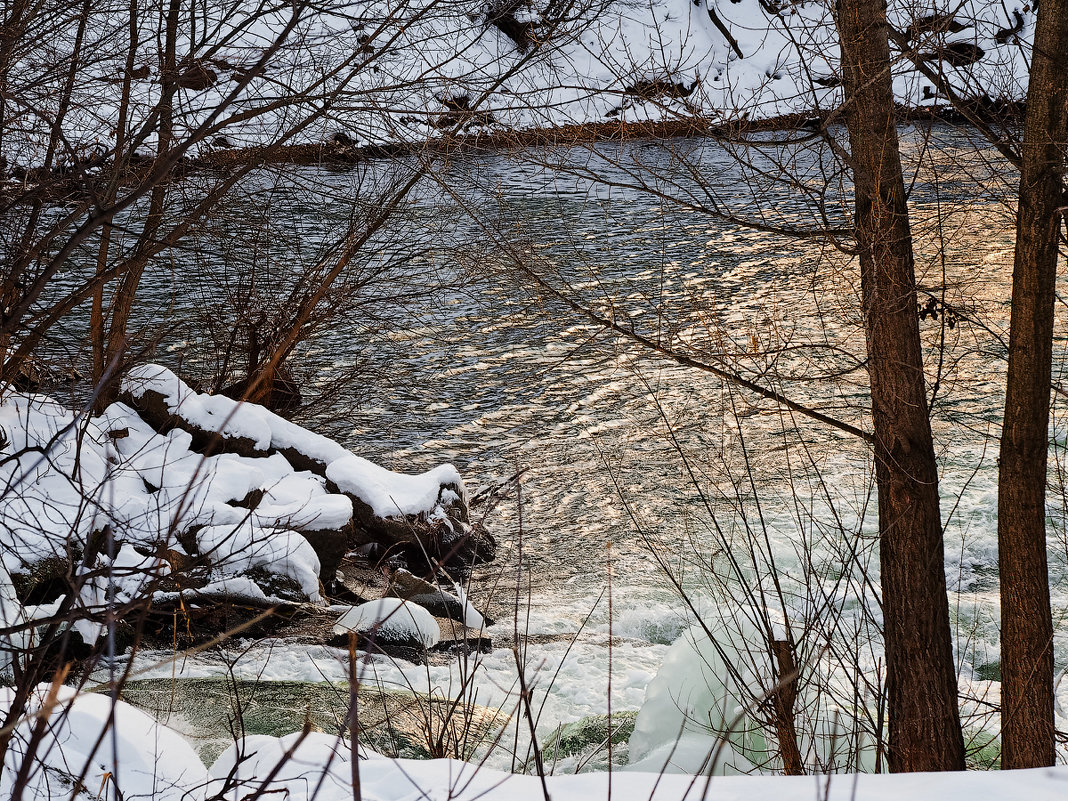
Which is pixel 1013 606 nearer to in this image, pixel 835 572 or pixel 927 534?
pixel 927 534

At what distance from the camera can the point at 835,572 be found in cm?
787

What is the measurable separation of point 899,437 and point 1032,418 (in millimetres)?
618

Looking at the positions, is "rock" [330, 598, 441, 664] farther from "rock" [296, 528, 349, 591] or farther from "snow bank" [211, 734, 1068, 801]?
"snow bank" [211, 734, 1068, 801]

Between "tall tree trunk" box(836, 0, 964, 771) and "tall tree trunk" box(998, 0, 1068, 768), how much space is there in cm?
30

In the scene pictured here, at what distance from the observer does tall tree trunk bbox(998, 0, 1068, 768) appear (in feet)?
14.8

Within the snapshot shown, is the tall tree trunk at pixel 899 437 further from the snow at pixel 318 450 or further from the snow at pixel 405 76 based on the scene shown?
the snow at pixel 318 450

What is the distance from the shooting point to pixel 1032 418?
4.69 meters

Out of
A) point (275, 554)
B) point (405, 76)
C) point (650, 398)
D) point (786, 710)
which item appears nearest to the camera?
point (786, 710)

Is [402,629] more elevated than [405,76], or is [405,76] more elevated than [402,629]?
[405,76]

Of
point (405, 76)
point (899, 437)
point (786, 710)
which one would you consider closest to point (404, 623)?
point (786, 710)

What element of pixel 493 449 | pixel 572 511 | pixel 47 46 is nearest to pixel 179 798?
pixel 47 46

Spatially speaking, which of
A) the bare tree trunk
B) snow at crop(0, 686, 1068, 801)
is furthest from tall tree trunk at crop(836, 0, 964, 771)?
snow at crop(0, 686, 1068, 801)

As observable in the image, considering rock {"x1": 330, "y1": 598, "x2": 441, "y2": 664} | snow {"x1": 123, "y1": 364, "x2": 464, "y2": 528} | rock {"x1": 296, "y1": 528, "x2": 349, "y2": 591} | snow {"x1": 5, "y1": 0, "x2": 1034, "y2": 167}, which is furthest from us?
snow {"x1": 123, "y1": 364, "x2": 464, "y2": 528}

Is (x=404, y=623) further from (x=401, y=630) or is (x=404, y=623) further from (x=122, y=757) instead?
(x=122, y=757)
